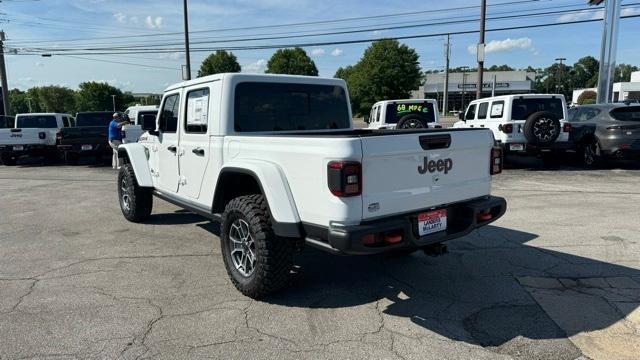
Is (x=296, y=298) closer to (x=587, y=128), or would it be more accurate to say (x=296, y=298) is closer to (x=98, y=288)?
(x=98, y=288)

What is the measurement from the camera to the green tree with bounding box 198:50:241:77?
7169 centimetres

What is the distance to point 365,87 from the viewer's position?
60.0 metres

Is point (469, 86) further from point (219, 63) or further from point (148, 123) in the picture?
point (148, 123)

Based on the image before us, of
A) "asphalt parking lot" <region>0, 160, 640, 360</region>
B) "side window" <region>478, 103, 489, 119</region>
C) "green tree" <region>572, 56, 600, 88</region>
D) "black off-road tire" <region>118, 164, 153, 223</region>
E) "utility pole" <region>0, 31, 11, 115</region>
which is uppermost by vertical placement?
"green tree" <region>572, 56, 600, 88</region>

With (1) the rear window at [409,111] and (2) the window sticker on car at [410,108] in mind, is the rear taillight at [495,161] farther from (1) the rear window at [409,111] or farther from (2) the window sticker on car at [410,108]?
(2) the window sticker on car at [410,108]

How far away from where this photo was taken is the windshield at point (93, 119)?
16.7 m

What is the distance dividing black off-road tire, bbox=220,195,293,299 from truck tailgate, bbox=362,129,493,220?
912 mm

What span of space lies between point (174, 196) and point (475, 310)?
3622mm

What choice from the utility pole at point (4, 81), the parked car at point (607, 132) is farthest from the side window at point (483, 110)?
the utility pole at point (4, 81)

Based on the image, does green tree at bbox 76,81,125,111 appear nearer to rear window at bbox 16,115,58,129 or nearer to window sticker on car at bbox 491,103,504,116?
rear window at bbox 16,115,58,129

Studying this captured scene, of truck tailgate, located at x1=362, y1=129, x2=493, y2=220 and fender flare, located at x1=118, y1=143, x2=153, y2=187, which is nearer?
truck tailgate, located at x1=362, y1=129, x2=493, y2=220

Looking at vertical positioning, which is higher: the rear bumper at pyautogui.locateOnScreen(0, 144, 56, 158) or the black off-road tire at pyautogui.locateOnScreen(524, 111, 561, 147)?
Answer: the black off-road tire at pyautogui.locateOnScreen(524, 111, 561, 147)

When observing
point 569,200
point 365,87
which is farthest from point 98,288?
point 365,87

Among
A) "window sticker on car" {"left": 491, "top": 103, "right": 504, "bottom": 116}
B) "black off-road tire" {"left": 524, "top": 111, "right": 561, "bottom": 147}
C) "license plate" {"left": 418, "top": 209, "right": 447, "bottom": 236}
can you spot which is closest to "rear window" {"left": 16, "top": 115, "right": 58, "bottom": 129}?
"window sticker on car" {"left": 491, "top": 103, "right": 504, "bottom": 116}
